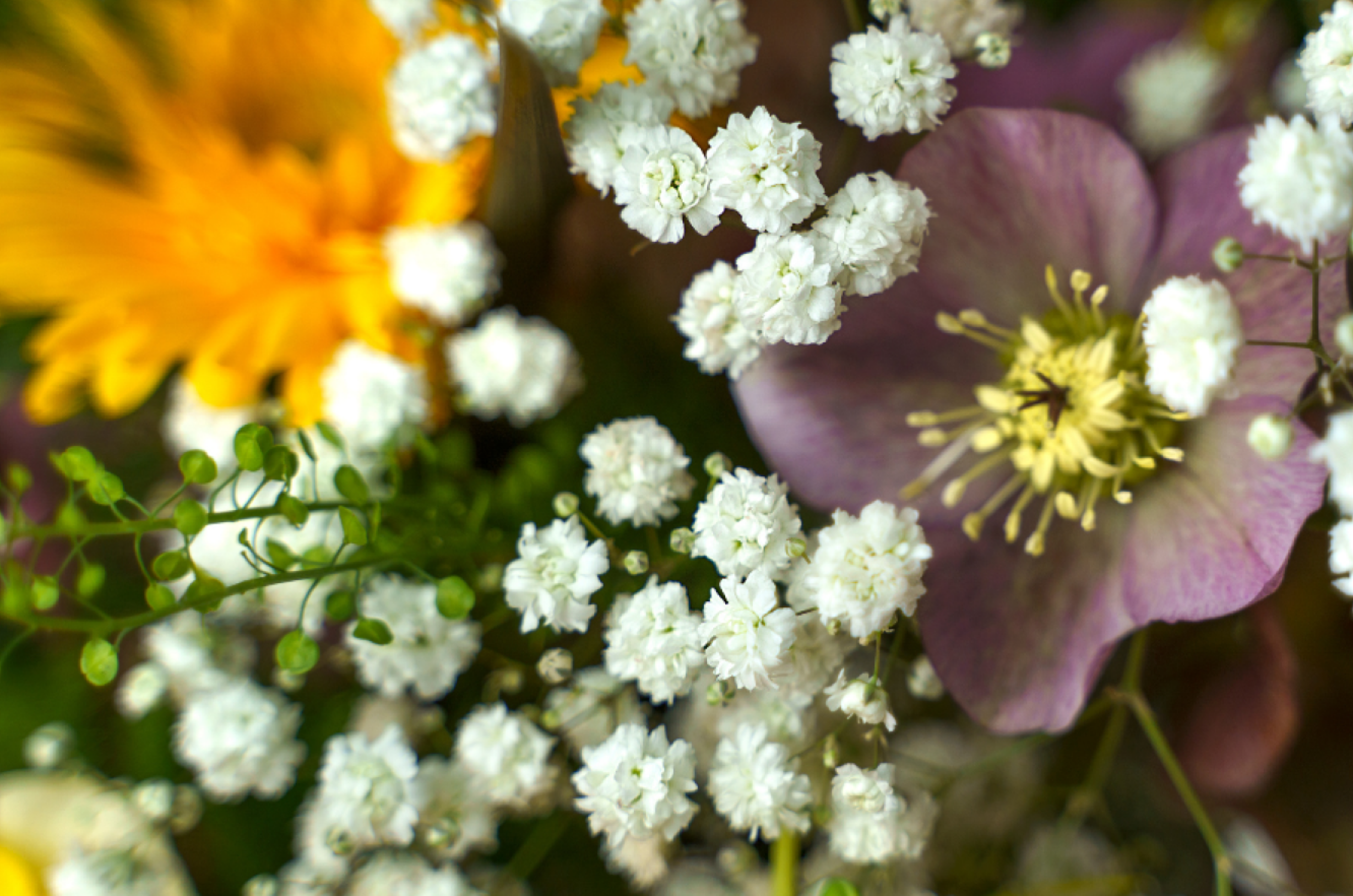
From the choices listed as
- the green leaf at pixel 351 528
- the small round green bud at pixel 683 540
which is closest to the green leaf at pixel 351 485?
the green leaf at pixel 351 528

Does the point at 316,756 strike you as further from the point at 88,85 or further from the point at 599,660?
the point at 88,85

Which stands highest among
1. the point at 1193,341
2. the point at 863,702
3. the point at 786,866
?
the point at 1193,341

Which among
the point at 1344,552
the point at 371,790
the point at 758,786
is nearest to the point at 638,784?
the point at 758,786

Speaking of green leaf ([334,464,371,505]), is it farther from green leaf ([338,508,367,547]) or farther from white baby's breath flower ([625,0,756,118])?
white baby's breath flower ([625,0,756,118])

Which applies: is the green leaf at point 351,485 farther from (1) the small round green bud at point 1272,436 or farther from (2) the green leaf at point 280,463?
(1) the small round green bud at point 1272,436

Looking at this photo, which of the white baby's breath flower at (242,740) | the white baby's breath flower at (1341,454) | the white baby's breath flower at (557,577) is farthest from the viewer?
the white baby's breath flower at (242,740)

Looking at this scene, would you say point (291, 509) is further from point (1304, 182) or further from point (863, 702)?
point (1304, 182)
